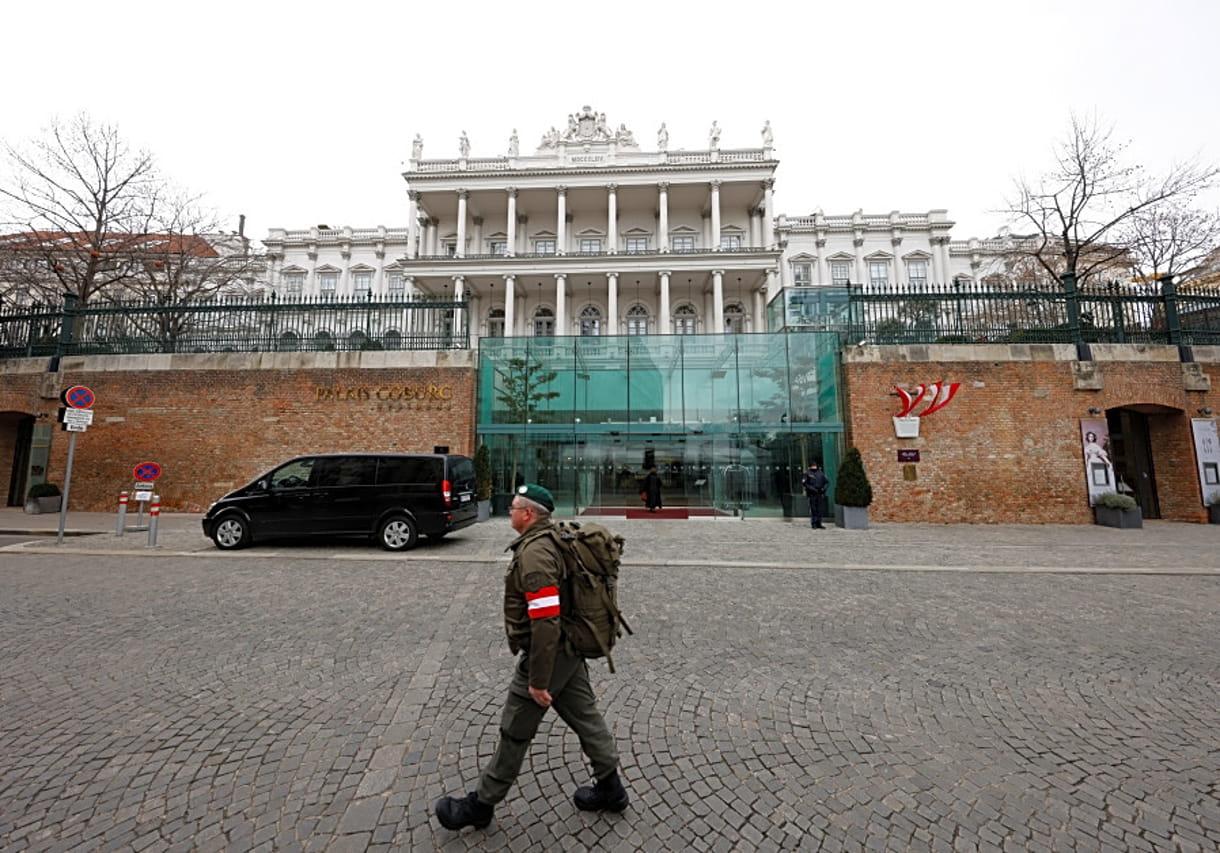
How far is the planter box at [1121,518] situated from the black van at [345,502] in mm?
15948

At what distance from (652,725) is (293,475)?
350 inches

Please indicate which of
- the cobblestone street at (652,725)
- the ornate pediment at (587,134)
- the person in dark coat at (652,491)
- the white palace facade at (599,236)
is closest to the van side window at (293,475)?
the cobblestone street at (652,725)

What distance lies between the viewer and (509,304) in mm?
34938

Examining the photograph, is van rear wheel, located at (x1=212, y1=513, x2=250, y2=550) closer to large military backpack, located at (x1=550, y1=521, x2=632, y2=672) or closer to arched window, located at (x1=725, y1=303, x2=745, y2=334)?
large military backpack, located at (x1=550, y1=521, x2=632, y2=672)

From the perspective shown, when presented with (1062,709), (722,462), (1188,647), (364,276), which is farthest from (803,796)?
→ (364,276)

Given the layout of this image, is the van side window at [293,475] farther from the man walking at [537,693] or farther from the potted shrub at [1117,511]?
the potted shrub at [1117,511]

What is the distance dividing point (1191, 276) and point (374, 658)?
28867 millimetres

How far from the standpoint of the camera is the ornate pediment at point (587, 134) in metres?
40.1

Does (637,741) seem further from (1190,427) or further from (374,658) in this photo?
(1190,427)

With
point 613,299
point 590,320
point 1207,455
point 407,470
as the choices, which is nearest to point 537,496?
point 407,470

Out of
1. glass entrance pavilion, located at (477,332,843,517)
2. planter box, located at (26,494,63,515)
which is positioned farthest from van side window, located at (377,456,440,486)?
planter box, located at (26,494,63,515)

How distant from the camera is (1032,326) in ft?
47.1

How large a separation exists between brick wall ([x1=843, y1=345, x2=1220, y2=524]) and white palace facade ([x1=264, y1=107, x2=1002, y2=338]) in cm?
2084

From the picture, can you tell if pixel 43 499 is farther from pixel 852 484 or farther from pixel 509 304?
pixel 509 304
